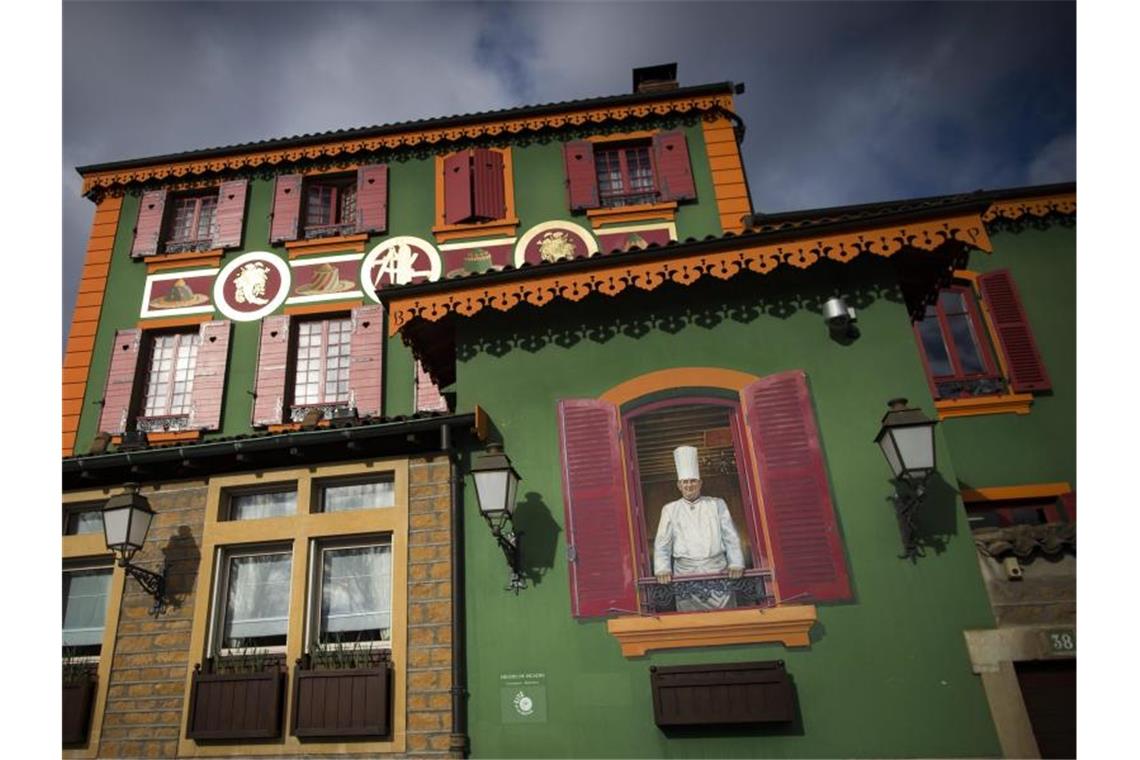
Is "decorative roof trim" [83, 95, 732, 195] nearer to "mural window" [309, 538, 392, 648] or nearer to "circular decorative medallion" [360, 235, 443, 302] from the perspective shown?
"circular decorative medallion" [360, 235, 443, 302]

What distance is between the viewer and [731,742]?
5.59 metres

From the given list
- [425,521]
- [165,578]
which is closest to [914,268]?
[425,521]

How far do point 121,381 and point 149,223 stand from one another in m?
3.01

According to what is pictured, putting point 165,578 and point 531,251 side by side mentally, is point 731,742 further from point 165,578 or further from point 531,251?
point 531,251

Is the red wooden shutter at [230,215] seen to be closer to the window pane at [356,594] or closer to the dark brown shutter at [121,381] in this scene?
the dark brown shutter at [121,381]

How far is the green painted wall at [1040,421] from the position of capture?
31.2 ft

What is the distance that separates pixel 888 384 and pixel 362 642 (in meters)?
5.37

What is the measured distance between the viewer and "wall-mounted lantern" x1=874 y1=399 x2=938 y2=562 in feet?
18.7

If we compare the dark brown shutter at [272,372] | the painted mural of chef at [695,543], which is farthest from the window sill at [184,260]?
the painted mural of chef at [695,543]

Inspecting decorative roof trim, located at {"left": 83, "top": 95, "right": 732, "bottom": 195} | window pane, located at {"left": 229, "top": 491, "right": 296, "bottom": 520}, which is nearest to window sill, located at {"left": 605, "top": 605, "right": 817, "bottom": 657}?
window pane, located at {"left": 229, "top": 491, "right": 296, "bottom": 520}

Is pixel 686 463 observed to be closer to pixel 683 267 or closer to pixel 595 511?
pixel 595 511

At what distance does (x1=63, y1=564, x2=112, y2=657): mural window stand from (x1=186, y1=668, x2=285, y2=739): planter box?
143cm

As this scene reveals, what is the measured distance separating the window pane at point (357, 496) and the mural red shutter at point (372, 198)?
5.53m

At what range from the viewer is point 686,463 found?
653 centimetres
